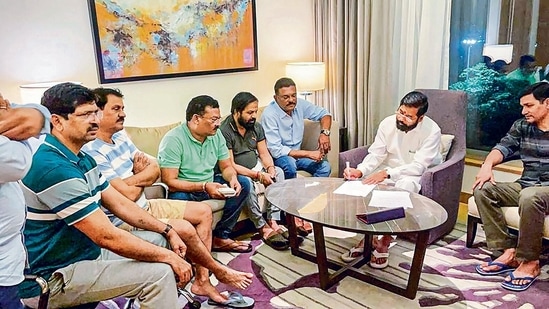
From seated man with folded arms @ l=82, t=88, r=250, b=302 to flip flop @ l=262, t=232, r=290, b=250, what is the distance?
55 cm

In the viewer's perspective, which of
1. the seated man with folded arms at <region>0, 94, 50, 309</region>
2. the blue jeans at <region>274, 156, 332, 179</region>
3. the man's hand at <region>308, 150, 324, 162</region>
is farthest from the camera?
the man's hand at <region>308, 150, 324, 162</region>

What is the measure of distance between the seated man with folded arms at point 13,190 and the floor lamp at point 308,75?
2.85 m

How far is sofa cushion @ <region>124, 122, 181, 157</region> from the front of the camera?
3.12m

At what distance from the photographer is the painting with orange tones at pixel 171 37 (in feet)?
10.5

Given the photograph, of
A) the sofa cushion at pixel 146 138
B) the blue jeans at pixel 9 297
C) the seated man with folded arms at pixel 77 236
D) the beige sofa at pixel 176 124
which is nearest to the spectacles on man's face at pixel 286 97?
the beige sofa at pixel 176 124

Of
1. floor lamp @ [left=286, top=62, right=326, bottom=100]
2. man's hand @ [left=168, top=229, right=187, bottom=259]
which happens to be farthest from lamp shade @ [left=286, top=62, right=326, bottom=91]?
man's hand @ [left=168, top=229, right=187, bottom=259]

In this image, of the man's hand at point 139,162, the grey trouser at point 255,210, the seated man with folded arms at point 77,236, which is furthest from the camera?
the grey trouser at point 255,210

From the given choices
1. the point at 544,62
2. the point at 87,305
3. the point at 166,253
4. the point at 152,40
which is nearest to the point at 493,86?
the point at 544,62

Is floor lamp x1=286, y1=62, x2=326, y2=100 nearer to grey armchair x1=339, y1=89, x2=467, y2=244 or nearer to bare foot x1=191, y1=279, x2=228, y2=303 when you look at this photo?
grey armchair x1=339, y1=89, x2=467, y2=244

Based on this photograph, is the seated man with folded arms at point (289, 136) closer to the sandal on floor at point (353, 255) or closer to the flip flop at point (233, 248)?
the flip flop at point (233, 248)

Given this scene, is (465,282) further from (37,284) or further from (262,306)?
(37,284)

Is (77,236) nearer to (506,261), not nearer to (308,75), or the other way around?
(506,261)

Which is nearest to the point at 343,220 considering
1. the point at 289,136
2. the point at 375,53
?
the point at 289,136

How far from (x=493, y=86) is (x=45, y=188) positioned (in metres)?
3.42
